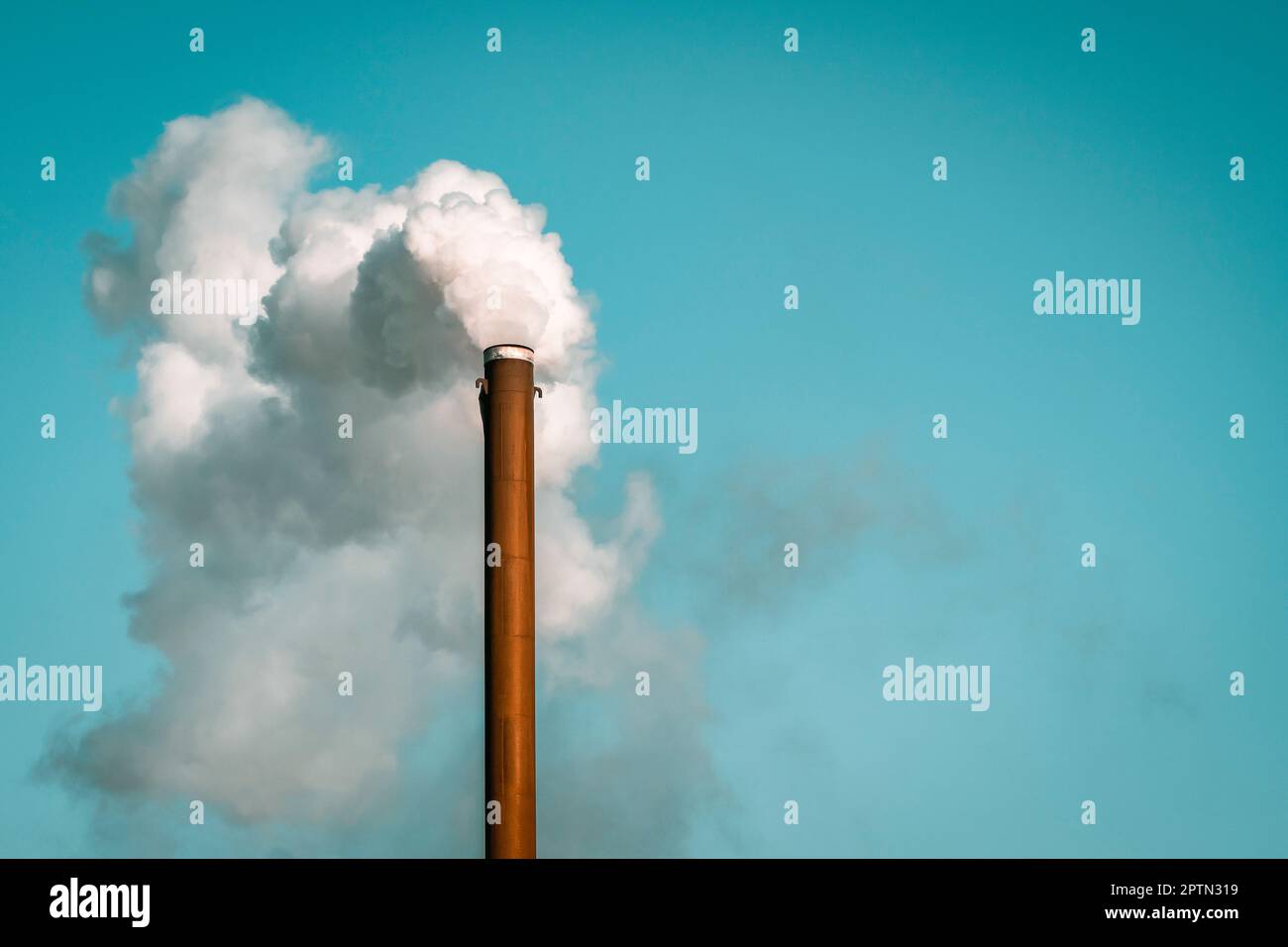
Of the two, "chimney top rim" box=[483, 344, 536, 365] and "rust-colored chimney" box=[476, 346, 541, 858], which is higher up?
"chimney top rim" box=[483, 344, 536, 365]

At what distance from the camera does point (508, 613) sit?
2808cm

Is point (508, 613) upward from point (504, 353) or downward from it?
downward

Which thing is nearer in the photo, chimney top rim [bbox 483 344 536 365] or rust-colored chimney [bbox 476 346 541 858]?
rust-colored chimney [bbox 476 346 541 858]

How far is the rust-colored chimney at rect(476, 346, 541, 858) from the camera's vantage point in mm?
27453

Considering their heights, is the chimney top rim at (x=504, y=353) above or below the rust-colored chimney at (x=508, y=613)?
above

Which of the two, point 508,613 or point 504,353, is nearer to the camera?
point 508,613

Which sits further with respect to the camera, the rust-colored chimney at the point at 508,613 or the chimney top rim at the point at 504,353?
the chimney top rim at the point at 504,353

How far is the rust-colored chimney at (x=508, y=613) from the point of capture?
27.5 meters
